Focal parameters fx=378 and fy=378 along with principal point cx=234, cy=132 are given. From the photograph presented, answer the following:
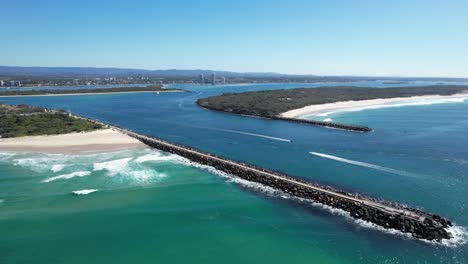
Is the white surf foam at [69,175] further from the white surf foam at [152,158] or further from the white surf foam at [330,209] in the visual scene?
the white surf foam at [330,209]

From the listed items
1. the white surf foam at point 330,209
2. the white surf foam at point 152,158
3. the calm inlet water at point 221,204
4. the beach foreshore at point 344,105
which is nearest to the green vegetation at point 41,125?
the calm inlet water at point 221,204

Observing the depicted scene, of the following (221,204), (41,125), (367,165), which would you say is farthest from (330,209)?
(41,125)

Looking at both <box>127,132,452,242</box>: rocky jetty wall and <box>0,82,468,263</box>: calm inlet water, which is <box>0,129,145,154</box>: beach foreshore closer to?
<box>0,82,468,263</box>: calm inlet water

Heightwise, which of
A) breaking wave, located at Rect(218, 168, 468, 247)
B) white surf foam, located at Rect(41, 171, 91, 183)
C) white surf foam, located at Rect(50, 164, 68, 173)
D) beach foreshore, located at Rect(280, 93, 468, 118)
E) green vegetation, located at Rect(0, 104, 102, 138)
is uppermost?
beach foreshore, located at Rect(280, 93, 468, 118)

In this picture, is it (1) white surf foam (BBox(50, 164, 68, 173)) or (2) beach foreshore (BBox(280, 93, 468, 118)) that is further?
(2) beach foreshore (BBox(280, 93, 468, 118))

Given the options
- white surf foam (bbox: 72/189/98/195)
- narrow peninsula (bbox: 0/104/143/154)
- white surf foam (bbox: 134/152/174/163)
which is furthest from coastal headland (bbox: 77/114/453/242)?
narrow peninsula (bbox: 0/104/143/154)

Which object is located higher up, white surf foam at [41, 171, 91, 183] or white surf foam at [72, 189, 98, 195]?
white surf foam at [41, 171, 91, 183]
